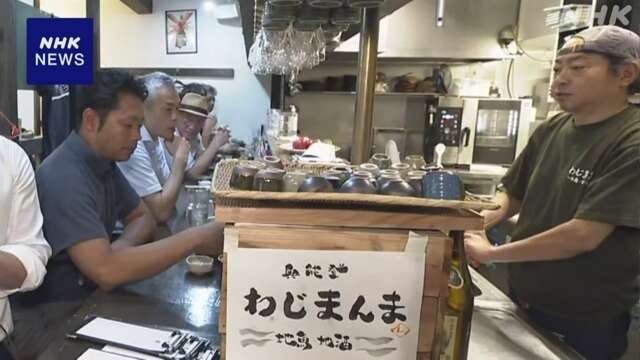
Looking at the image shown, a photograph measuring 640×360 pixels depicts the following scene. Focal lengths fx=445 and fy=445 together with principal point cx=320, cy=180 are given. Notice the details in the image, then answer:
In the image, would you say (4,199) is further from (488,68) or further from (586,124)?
(488,68)

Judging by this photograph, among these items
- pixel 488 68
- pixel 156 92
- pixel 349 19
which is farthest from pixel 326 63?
pixel 349 19

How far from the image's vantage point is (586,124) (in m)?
1.48

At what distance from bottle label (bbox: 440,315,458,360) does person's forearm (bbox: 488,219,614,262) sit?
2.00ft

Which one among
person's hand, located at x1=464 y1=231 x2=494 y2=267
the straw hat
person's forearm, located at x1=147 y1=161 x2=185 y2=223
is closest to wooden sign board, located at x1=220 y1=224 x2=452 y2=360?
person's hand, located at x1=464 y1=231 x2=494 y2=267

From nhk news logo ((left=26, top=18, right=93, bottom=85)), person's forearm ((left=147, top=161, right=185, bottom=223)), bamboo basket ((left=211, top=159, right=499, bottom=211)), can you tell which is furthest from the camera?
person's forearm ((left=147, top=161, right=185, bottom=223))

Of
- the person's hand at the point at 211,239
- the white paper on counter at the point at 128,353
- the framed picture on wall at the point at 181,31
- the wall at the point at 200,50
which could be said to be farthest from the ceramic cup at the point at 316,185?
the framed picture on wall at the point at 181,31

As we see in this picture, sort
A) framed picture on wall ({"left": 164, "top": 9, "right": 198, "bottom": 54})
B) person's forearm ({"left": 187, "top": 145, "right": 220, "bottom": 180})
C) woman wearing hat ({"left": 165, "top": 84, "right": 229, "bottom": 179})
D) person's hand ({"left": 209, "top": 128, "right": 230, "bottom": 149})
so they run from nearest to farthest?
person's forearm ({"left": 187, "top": 145, "right": 220, "bottom": 180})
woman wearing hat ({"left": 165, "top": 84, "right": 229, "bottom": 179})
person's hand ({"left": 209, "top": 128, "right": 230, "bottom": 149})
framed picture on wall ({"left": 164, "top": 9, "right": 198, "bottom": 54})

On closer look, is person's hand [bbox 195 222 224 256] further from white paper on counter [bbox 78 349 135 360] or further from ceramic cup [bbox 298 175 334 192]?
ceramic cup [bbox 298 175 334 192]

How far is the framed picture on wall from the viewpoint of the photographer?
5215 mm

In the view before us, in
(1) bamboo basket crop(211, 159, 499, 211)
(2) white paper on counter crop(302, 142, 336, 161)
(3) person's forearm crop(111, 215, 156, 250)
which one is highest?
(1) bamboo basket crop(211, 159, 499, 211)

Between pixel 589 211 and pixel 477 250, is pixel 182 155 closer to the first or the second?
pixel 477 250

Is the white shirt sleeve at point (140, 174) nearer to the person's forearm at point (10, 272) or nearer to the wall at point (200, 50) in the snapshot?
the person's forearm at point (10, 272)

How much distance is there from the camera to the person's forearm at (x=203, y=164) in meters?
3.03

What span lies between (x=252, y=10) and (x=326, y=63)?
2.65 m
